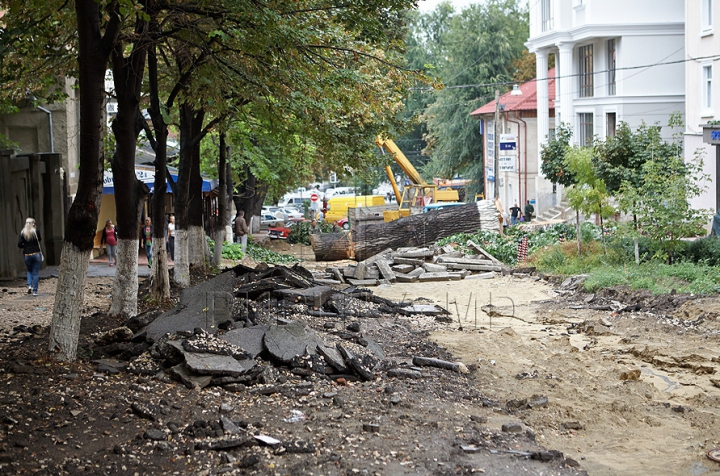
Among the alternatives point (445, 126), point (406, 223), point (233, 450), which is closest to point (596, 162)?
point (406, 223)

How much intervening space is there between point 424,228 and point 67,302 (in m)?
22.3

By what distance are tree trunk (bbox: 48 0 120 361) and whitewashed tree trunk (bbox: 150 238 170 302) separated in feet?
17.8

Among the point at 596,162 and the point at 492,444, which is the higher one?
the point at 596,162

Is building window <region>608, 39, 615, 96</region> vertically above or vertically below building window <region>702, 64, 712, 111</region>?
above

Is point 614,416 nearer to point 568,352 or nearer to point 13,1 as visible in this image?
point 568,352

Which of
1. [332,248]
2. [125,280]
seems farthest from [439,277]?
[125,280]

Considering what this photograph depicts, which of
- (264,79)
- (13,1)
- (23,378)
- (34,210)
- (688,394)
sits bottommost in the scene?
(688,394)

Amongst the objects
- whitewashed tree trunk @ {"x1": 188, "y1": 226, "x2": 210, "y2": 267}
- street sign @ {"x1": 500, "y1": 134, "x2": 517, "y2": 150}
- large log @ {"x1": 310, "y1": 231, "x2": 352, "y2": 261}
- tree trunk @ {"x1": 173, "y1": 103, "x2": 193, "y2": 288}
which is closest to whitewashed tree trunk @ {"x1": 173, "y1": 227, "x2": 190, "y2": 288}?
Answer: tree trunk @ {"x1": 173, "y1": 103, "x2": 193, "y2": 288}

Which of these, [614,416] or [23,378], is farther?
[614,416]

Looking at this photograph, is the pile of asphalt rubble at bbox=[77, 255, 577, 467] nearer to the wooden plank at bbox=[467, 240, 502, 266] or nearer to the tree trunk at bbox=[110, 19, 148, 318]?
the tree trunk at bbox=[110, 19, 148, 318]

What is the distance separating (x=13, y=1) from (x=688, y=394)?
427 inches

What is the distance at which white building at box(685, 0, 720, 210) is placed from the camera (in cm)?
2611

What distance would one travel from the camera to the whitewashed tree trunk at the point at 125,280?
1286 cm

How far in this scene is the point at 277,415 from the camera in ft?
28.1
